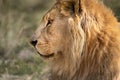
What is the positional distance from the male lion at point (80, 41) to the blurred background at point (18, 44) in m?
2.94

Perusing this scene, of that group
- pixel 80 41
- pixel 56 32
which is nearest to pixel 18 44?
pixel 56 32

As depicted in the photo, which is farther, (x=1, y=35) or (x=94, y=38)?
(x=1, y=35)

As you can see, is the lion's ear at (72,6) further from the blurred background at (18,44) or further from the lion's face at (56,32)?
the blurred background at (18,44)

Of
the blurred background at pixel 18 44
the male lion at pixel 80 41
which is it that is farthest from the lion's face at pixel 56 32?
the blurred background at pixel 18 44

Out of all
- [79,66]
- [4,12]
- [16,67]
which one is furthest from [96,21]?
[4,12]

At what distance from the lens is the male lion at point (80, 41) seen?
5691 mm

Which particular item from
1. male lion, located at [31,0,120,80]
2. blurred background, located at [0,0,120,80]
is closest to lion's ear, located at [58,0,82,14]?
male lion, located at [31,0,120,80]

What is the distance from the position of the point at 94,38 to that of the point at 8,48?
5.70 m

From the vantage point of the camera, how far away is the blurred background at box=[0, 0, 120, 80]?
9.26 metres

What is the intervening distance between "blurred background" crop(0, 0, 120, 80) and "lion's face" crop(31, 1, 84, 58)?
9.75 feet

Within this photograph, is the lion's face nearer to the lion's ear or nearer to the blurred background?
→ the lion's ear

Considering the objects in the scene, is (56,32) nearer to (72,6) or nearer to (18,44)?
(72,6)

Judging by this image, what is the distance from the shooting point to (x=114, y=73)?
18.8ft

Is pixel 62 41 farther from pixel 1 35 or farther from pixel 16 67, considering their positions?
pixel 1 35
